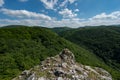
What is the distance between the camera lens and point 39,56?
173 m

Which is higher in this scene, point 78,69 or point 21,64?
point 78,69

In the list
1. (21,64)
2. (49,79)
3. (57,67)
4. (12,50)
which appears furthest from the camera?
(12,50)

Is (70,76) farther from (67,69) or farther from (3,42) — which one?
(3,42)

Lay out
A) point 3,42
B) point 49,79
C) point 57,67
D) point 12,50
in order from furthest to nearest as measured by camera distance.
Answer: point 3,42 < point 12,50 < point 57,67 < point 49,79

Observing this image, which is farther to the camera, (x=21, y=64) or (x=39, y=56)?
(x=39, y=56)

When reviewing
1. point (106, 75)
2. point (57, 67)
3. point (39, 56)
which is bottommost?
point (39, 56)

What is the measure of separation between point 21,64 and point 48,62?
110 metres

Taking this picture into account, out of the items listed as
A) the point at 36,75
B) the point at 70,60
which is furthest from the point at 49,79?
the point at 70,60

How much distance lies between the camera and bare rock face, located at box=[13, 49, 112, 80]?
2252 centimetres

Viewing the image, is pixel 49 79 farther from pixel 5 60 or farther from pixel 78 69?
pixel 5 60

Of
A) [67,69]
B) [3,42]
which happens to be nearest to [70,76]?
[67,69]

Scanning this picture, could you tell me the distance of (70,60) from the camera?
26.1m

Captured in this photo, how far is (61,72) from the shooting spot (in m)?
22.7

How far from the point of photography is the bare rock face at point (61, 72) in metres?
22.5
